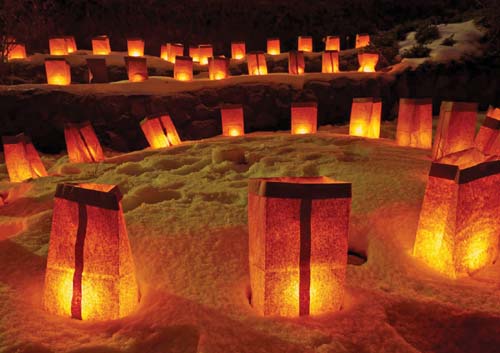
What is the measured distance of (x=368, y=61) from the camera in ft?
29.2

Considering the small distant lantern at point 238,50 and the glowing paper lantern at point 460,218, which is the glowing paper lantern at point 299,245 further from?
the small distant lantern at point 238,50

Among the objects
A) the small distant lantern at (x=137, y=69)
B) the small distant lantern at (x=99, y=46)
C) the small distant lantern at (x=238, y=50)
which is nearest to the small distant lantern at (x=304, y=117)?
the small distant lantern at (x=137, y=69)

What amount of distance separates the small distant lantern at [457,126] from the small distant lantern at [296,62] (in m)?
4.43

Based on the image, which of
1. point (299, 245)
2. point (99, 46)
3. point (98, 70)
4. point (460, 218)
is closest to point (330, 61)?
point (98, 70)

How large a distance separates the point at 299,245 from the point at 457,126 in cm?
289

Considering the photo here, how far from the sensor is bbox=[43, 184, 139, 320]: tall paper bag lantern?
2158 millimetres

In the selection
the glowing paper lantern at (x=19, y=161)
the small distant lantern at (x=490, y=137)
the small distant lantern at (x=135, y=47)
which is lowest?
the glowing paper lantern at (x=19, y=161)

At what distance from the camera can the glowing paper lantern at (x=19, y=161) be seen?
4.86 m

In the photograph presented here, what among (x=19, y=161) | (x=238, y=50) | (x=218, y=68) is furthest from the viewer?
(x=238, y=50)

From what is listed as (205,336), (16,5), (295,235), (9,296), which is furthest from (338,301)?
(16,5)

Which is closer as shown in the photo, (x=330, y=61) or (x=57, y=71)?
(x=57, y=71)

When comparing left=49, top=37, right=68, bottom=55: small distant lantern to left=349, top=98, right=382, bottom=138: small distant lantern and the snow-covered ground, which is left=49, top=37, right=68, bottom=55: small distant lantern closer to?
the snow-covered ground

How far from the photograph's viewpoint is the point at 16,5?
9484mm

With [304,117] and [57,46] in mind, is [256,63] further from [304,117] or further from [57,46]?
[57,46]
